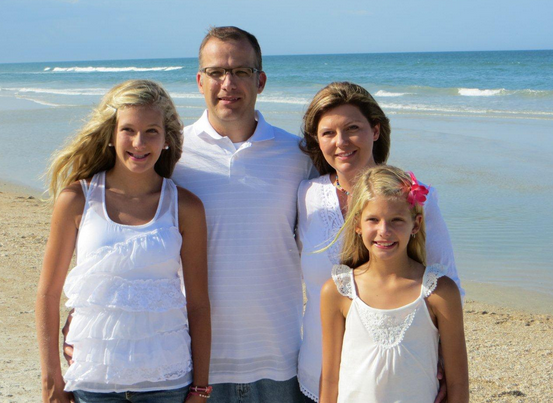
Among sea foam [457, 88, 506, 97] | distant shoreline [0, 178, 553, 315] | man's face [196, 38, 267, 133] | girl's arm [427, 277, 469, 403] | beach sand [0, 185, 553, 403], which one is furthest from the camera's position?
sea foam [457, 88, 506, 97]

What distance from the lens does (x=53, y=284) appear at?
2.66 m

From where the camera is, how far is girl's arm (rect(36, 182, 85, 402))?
261 cm

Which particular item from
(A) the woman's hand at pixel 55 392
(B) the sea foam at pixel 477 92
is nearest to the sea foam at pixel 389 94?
(B) the sea foam at pixel 477 92

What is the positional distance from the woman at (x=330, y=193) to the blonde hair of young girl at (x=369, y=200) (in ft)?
0.35

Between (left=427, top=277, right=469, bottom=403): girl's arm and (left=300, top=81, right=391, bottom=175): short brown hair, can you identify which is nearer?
(left=427, top=277, right=469, bottom=403): girl's arm

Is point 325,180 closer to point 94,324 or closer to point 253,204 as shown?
point 253,204

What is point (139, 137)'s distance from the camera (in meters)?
2.77

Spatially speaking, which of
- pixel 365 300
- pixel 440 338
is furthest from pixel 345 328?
pixel 440 338

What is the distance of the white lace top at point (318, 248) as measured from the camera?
282 centimetres

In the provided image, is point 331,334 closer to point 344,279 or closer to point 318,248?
point 344,279

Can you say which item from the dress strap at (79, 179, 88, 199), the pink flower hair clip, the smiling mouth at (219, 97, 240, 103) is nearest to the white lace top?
the pink flower hair clip

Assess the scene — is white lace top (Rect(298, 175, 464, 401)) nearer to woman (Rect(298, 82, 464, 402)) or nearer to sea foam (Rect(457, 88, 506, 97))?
woman (Rect(298, 82, 464, 402))

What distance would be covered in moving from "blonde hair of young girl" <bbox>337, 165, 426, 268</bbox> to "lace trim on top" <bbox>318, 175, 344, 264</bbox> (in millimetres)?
84

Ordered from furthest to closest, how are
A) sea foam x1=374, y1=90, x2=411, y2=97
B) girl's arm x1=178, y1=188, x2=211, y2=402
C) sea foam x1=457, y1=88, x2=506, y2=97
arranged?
sea foam x1=374, y1=90, x2=411, y2=97, sea foam x1=457, y1=88, x2=506, y2=97, girl's arm x1=178, y1=188, x2=211, y2=402
